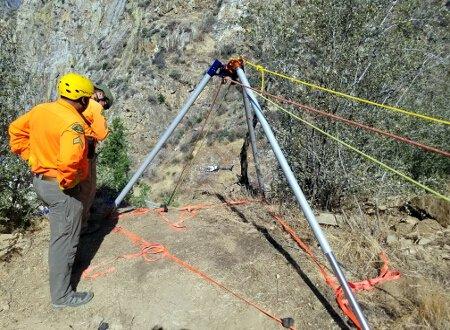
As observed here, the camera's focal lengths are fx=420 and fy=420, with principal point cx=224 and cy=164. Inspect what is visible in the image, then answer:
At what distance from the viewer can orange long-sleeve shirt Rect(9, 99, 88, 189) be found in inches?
134

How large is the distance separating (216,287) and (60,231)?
4.94 feet

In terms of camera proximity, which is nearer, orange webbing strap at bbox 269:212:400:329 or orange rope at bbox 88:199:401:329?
orange webbing strap at bbox 269:212:400:329

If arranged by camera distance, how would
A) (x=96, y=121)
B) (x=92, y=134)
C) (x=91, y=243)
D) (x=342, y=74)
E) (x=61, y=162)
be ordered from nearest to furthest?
(x=61, y=162), (x=92, y=134), (x=96, y=121), (x=91, y=243), (x=342, y=74)

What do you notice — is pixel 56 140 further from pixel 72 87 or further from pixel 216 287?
pixel 216 287

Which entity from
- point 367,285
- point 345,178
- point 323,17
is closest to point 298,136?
point 345,178

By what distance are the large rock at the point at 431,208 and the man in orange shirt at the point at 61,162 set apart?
4186 mm

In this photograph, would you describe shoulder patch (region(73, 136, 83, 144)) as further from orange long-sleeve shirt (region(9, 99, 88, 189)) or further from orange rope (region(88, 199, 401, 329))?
orange rope (region(88, 199, 401, 329))

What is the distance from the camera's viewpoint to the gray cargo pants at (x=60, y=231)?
3.74m

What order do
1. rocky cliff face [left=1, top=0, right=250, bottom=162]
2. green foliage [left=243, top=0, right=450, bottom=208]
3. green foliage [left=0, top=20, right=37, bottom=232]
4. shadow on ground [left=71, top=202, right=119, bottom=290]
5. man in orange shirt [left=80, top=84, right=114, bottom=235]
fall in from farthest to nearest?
rocky cliff face [left=1, top=0, right=250, bottom=162]
green foliage [left=243, top=0, right=450, bottom=208]
green foliage [left=0, top=20, right=37, bottom=232]
shadow on ground [left=71, top=202, right=119, bottom=290]
man in orange shirt [left=80, top=84, right=114, bottom=235]

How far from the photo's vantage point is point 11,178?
5461 mm

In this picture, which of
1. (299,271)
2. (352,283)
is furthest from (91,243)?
(352,283)

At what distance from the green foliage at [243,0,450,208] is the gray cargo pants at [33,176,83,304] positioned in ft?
10.8

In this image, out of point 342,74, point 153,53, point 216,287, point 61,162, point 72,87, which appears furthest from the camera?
point 153,53

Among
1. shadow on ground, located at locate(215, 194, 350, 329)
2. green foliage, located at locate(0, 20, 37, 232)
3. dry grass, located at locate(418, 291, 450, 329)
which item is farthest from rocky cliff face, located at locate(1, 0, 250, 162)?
dry grass, located at locate(418, 291, 450, 329)
